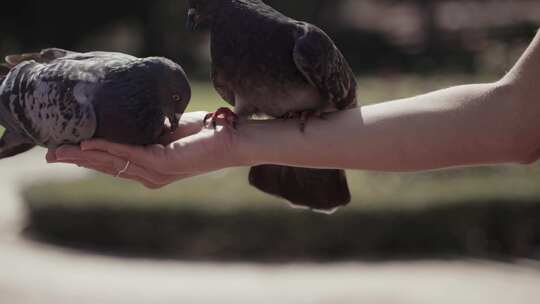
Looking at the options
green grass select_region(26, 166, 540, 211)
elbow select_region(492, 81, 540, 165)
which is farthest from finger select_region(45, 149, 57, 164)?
→ green grass select_region(26, 166, 540, 211)

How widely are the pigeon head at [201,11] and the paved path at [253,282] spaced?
11.3 ft

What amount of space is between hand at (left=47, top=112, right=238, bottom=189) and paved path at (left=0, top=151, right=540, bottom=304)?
3371mm

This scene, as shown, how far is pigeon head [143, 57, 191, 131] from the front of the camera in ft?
14.6

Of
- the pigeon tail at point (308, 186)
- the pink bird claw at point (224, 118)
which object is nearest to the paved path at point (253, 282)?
the pigeon tail at point (308, 186)

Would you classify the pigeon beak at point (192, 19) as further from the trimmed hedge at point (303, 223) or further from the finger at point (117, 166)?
the trimmed hedge at point (303, 223)

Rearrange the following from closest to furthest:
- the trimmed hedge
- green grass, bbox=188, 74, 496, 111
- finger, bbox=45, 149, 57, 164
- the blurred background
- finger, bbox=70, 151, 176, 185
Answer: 1. finger, bbox=70, 151, 176, 185
2. finger, bbox=45, 149, 57, 164
3. the blurred background
4. the trimmed hedge
5. green grass, bbox=188, 74, 496, 111

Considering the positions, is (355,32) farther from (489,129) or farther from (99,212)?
(489,129)

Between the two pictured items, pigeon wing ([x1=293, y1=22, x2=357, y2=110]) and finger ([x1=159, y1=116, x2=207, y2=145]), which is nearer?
pigeon wing ([x1=293, y1=22, x2=357, y2=110])

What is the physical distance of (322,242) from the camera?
26.9 feet

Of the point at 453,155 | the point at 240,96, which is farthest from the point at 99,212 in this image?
the point at 453,155

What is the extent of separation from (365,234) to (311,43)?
433 cm

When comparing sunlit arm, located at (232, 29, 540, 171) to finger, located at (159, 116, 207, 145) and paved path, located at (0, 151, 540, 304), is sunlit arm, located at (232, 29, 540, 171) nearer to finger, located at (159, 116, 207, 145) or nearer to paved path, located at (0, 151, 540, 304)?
finger, located at (159, 116, 207, 145)

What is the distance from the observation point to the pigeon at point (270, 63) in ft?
13.7

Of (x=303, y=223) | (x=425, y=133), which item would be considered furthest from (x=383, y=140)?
(x=303, y=223)
